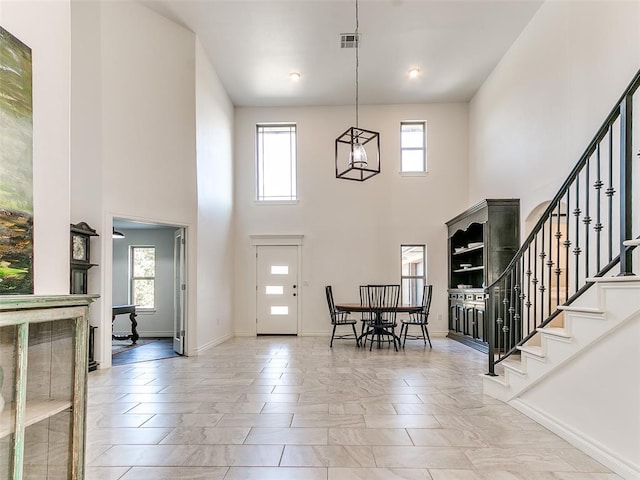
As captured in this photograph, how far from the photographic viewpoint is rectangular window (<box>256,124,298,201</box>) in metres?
8.73

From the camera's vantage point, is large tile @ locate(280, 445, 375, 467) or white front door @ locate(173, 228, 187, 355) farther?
white front door @ locate(173, 228, 187, 355)

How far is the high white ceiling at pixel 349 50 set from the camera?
5633 millimetres

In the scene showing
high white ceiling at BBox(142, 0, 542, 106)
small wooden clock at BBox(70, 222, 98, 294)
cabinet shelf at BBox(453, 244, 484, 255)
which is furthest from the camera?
cabinet shelf at BBox(453, 244, 484, 255)

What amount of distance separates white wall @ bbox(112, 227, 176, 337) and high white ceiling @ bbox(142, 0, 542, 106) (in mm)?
3314

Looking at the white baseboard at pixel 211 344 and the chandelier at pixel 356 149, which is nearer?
the chandelier at pixel 356 149

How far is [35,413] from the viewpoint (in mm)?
1535

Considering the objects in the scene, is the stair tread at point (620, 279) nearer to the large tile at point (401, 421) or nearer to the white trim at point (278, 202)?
the large tile at point (401, 421)

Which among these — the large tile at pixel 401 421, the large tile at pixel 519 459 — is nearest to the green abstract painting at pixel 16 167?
the large tile at pixel 401 421

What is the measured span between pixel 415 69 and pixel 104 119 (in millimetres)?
5067

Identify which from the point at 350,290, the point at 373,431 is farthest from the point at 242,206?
the point at 373,431

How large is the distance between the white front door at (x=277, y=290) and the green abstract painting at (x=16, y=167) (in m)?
6.63

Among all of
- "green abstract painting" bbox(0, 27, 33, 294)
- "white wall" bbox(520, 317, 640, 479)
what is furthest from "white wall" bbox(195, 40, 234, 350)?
"white wall" bbox(520, 317, 640, 479)

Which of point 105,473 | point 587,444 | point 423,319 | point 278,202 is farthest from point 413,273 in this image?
point 105,473

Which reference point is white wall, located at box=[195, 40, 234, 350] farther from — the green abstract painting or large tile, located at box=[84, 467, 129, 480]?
the green abstract painting
